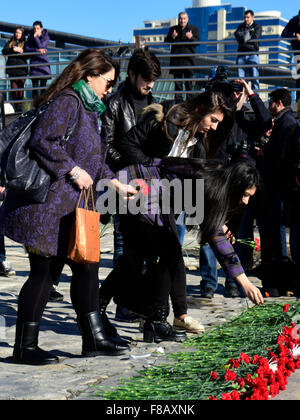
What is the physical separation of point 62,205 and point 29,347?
2.80 feet

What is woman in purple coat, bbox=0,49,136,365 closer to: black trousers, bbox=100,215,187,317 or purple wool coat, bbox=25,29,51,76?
black trousers, bbox=100,215,187,317

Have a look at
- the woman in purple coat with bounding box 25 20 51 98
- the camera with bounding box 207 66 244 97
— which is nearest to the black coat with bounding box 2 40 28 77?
the woman in purple coat with bounding box 25 20 51 98

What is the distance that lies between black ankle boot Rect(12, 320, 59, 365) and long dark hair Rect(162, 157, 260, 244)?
1.23m

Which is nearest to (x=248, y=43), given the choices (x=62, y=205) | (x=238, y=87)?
(x=238, y=87)

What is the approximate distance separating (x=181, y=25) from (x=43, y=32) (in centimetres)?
306

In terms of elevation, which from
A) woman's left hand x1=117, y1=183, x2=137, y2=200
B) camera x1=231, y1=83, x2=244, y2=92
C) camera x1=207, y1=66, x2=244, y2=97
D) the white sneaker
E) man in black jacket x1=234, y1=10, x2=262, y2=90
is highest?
man in black jacket x1=234, y1=10, x2=262, y2=90

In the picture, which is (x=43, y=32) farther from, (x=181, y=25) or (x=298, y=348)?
(x=298, y=348)

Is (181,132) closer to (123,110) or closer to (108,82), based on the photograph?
(108,82)

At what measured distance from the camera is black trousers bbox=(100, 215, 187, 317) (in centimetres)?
486

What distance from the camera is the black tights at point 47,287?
4145 mm

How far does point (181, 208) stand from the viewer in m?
4.82

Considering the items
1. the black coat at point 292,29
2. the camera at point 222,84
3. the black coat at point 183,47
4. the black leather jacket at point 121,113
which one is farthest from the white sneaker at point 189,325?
the black coat at point 183,47

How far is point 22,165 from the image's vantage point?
398 cm

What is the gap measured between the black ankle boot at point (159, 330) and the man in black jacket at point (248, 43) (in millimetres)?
8687
